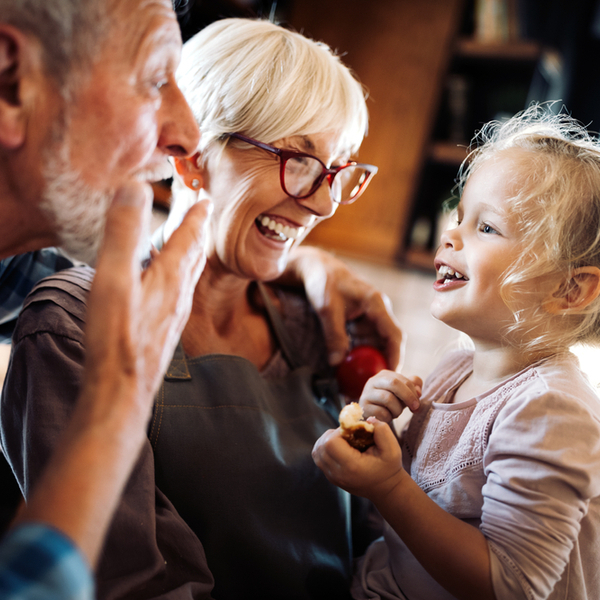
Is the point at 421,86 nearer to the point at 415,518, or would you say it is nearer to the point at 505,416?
the point at 505,416

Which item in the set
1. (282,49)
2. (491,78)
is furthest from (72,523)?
(491,78)

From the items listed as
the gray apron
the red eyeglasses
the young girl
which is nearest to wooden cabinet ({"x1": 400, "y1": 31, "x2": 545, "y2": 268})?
the red eyeglasses

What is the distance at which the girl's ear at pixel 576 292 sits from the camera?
1000 millimetres

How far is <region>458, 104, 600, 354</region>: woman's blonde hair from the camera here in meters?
0.99

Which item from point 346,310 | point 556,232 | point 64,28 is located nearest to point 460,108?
point 346,310

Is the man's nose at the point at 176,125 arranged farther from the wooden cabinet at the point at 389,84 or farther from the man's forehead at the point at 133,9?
the wooden cabinet at the point at 389,84

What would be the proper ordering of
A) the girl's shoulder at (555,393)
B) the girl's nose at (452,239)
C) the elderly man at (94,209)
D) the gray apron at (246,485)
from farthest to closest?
the girl's nose at (452,239) → the gray apron at (246,485) → the girl's shoulder at (555,393) → the elderly man at (94,209)

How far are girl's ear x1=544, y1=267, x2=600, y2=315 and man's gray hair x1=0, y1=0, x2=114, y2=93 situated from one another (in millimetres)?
902

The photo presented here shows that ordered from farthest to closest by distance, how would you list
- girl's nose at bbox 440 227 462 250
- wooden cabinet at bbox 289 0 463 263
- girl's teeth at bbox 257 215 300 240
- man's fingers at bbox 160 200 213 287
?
1. wooden cabinet at bbox 289 0 463 263
2. girl's teeth at bbox 257 215 300 240
3. girl's nose at bbox 440 227 462 250
4. man's fingers at bbox 160 200 213 287

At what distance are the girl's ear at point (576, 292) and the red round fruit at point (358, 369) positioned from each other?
0.46 meters

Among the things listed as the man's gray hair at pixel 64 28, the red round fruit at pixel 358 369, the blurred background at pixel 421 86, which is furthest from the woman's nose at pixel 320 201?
the blurred background at pixel 421 86

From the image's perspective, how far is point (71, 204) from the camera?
817 millimetres

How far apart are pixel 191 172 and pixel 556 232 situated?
0.83 meters

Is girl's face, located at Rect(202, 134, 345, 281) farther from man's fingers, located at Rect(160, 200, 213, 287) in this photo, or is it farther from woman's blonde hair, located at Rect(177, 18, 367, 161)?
man's fingers, located at Rect(160, 200, 213, 287)
